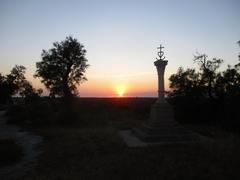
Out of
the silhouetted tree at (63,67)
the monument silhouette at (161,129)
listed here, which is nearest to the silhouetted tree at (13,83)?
the silhouetted tree at (63,67)

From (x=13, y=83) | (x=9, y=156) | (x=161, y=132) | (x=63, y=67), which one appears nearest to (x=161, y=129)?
(x=161, y=132)

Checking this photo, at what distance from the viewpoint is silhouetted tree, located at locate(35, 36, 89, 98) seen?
35688 mm

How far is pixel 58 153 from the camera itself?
12367mm

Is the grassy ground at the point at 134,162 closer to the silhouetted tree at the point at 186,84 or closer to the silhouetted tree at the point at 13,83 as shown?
the silhouetted tree at the point at 186,84

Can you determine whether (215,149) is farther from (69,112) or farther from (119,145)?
(69,112)

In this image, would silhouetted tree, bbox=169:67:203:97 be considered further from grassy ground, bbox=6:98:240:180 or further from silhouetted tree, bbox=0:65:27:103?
silhouetted tree, bbox=0:65:27:103

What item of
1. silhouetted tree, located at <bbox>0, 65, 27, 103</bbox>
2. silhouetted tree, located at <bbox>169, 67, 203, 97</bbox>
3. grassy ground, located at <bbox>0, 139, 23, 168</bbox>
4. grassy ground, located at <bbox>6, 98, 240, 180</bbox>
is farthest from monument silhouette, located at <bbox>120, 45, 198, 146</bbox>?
silhouetted tree, located at <bbox>0, 65, 27, 103</bbox>

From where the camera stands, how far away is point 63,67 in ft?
117

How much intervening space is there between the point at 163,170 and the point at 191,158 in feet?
6.50

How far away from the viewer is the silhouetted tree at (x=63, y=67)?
35688 millimetres

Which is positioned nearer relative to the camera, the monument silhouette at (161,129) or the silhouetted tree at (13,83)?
the monument silhouette at (161,129)

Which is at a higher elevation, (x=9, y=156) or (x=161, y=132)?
(x=161, y=132)

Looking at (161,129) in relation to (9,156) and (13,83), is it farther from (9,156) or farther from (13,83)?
(13,83)

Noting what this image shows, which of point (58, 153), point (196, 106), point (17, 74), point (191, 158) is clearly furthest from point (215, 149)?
point (17, 74)
